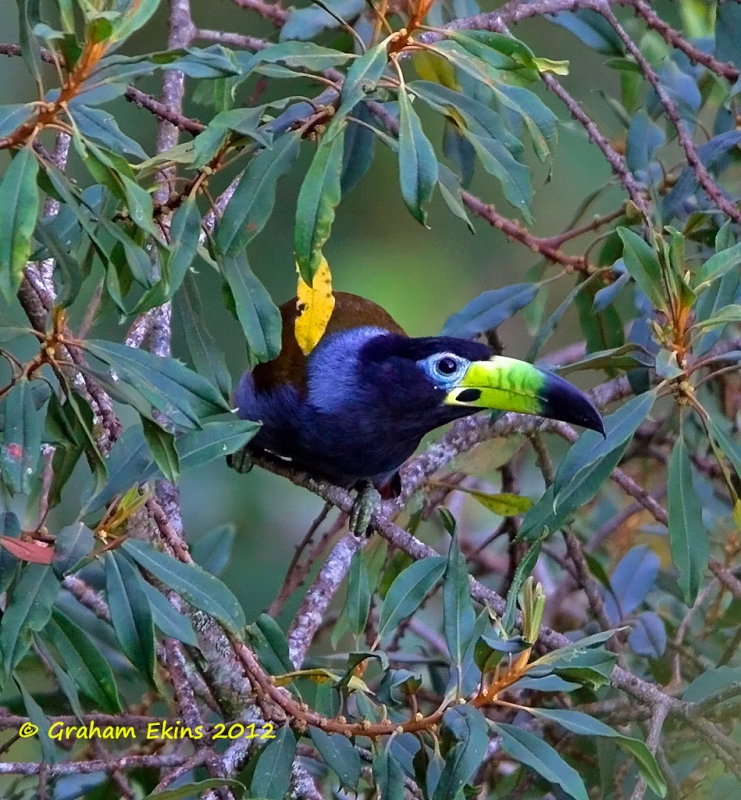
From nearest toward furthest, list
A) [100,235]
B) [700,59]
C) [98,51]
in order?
[98,51]
[100,235]
[700,59]

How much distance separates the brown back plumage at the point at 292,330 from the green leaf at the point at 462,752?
124 centimetres

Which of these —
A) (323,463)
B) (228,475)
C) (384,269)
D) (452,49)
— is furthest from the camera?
(384,269)

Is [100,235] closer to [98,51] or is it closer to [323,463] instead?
[98,51]

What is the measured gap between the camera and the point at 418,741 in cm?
151

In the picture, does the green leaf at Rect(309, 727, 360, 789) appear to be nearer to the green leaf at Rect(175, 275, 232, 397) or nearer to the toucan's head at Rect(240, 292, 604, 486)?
the green leaf at Rect(175, 275, 232, 397)

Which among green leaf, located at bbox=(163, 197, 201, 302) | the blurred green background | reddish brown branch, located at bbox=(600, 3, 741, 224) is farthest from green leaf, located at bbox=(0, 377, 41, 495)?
the blurred green background

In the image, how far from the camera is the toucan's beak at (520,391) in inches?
76.4

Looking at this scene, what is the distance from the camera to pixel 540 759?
4.51 ft

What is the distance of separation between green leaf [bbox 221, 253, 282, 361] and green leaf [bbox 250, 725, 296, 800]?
0.52 metres

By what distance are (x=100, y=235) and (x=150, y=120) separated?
331 cm

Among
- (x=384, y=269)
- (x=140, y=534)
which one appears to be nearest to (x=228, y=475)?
(x=384, y=269)

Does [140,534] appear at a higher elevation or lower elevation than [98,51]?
lower

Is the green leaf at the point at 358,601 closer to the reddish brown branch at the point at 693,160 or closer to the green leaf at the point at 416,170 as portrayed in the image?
the green leaf at the point at 416,170

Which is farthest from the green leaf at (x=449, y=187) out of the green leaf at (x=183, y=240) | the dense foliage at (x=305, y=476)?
the green leaf at (x=183, y=240)
